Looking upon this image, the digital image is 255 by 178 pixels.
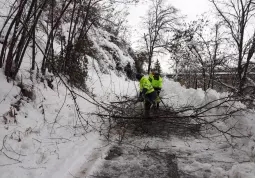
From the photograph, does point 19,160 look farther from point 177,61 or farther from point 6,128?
point 177,61

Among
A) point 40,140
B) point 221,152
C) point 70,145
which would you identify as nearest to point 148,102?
point 221,152

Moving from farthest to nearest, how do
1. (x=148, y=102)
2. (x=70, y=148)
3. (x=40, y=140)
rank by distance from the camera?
1. (x=148, y=102)
2. (x=40, y=140)
3. (x=70, y=148)

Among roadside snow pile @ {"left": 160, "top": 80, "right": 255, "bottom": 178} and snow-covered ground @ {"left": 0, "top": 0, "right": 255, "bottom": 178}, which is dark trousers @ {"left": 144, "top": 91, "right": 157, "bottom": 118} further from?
roadside snow pile @ {"left": 160, "top": 80, "right": 255, "bottom": 178}

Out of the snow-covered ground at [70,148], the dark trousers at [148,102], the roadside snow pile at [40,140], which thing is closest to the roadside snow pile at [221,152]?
the snow-covered ground at [70,148]

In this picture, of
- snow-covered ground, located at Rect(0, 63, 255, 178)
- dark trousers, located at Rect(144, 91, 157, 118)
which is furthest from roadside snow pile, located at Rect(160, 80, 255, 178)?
dark trousers, located at Rect(144, 91, 157, 118)

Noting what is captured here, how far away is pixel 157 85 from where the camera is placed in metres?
12.0

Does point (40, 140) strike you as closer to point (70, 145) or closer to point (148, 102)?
point (70, 145)

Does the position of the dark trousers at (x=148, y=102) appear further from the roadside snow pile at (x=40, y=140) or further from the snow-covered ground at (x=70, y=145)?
the roadside snow pile at (x=40, y=140)

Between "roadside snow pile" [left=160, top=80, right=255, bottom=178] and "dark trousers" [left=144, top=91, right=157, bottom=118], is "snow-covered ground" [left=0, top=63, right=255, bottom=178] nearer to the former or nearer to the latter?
"roadside snow pile" [left=160, top=80, right=255, bottom=178]

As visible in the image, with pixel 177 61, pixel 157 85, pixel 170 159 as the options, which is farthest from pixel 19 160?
pixel 177 61

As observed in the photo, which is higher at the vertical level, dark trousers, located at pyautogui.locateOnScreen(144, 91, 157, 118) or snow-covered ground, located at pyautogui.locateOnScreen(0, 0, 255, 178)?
dark trousers, located at pyautogui.locateOnScreen(144, 91, 157, 118)

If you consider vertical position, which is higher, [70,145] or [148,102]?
[148,102]

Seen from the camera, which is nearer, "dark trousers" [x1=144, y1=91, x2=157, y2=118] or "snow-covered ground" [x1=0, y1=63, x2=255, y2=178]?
"snow-covered ground" [x1=0, y1=63, x2=255, y2=178]

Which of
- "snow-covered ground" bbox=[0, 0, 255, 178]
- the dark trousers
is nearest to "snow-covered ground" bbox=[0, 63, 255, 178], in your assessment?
"snow-covered ground" bbox=[0, 0, 255, 178]
